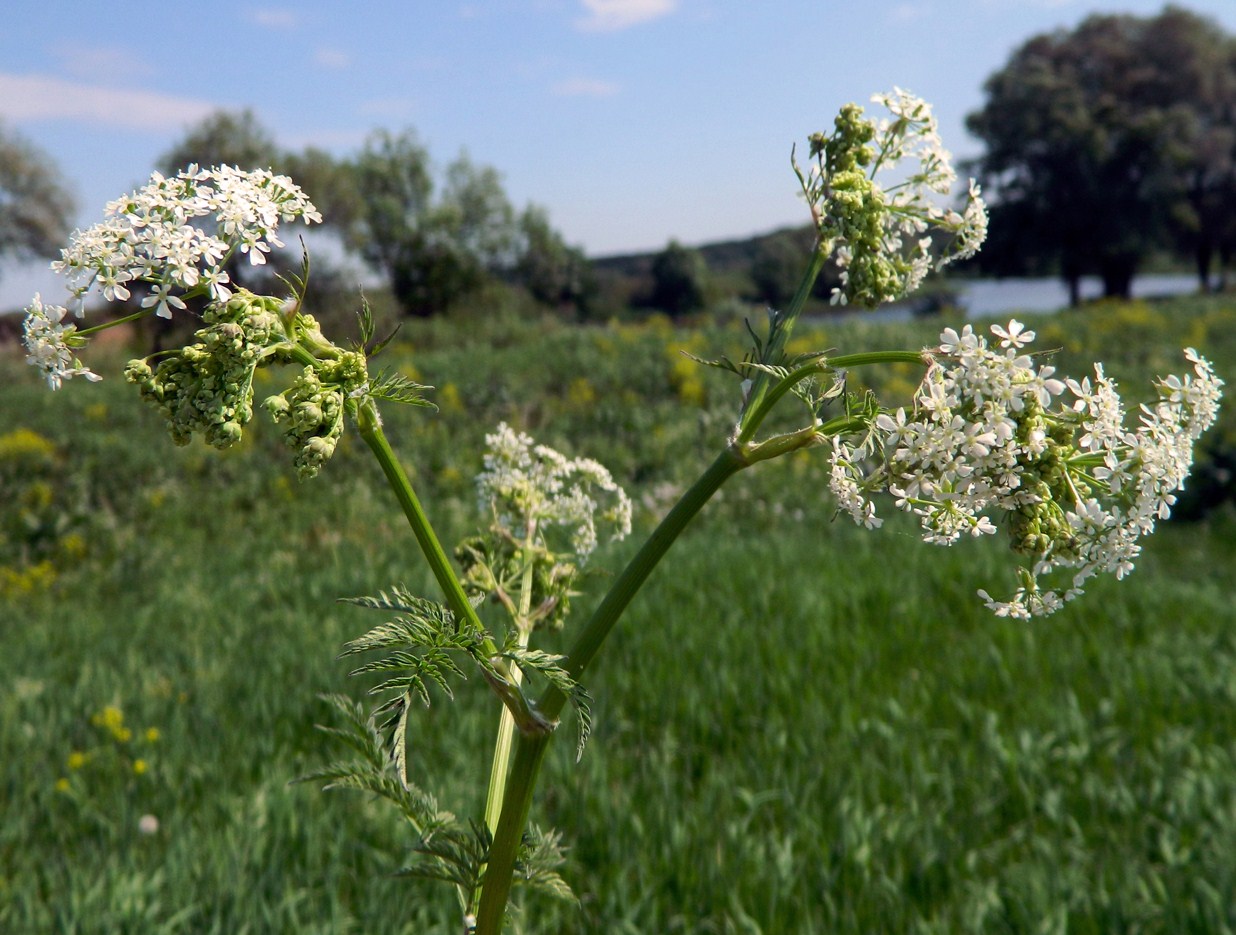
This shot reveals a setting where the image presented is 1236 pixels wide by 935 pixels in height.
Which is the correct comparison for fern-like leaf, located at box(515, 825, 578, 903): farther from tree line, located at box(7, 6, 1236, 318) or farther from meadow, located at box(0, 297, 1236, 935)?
tree line, located at box(7, 6, 1236, 318)

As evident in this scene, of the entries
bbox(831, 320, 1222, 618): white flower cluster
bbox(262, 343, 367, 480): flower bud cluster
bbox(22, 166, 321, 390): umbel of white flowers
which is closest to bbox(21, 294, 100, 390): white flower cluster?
bbox(22, 166, 321, 390): umbel of white flowers

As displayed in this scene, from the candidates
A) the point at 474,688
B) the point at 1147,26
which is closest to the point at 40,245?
the point at 474,688

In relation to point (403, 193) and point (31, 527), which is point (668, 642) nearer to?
point (31, 527)

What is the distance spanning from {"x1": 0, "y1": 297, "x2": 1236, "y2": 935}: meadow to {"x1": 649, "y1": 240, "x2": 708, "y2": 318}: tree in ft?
91.5

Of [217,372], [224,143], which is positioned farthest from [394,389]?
[224,143]

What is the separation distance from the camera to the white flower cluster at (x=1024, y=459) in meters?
0.97

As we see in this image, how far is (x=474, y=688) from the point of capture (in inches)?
200

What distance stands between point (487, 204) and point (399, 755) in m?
35.3

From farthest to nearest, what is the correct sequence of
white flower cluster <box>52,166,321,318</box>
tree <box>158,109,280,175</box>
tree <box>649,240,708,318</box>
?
tree <box>649,240,708,318</box> < tree <box>158,109,280,175</box> < white flower cluster <box>52,166,321,318</box>

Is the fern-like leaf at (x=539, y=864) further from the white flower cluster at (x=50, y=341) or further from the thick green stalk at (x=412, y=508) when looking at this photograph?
the white flower cluster at (x=50, y=341)

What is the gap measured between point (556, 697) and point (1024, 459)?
0.61 m

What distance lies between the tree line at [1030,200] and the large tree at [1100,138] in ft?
0.21

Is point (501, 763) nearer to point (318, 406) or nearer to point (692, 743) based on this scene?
point (318, 406)

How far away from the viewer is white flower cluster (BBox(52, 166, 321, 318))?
96 cm
